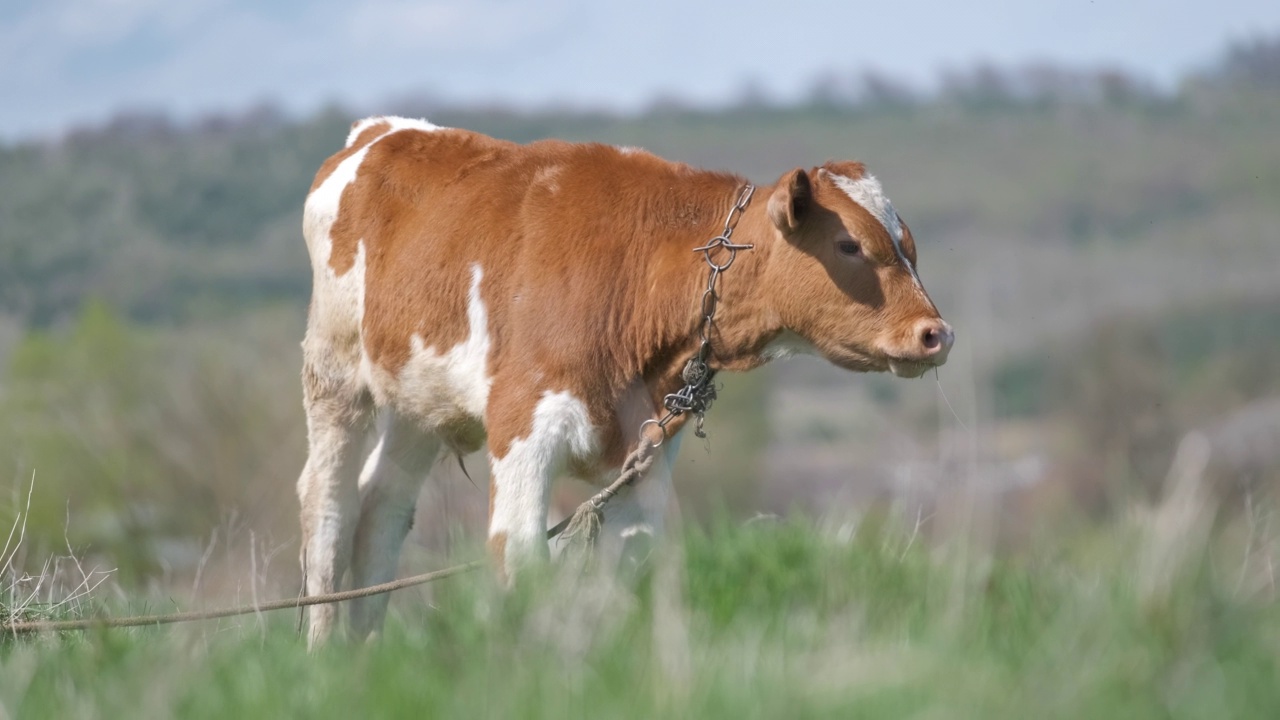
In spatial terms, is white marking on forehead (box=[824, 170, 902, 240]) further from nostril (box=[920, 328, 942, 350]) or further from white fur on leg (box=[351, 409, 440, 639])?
white fur on leg (box=[351, 409, 440, 639])

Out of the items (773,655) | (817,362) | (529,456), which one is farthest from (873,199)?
(817,362)

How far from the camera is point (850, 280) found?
6.47 metres

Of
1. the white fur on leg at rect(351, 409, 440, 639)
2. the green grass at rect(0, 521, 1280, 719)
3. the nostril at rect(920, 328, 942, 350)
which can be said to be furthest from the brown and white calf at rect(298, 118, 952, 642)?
the green grass at rect(0, 521, 1280, 719)

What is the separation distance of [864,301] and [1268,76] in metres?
119

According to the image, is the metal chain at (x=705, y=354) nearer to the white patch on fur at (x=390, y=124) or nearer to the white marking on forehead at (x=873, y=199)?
the white marking on forehead at (x=873, y=199)

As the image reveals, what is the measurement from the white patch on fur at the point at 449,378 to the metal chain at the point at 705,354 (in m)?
0.80

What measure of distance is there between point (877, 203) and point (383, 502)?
3.23 meters

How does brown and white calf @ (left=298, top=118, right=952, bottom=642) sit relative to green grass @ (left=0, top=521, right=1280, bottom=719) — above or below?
above

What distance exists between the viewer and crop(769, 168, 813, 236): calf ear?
635cm

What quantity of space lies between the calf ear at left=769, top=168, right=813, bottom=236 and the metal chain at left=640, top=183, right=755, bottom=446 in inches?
10.8

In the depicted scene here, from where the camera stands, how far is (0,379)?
147ft

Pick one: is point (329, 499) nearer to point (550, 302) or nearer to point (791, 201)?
point (550, 302)

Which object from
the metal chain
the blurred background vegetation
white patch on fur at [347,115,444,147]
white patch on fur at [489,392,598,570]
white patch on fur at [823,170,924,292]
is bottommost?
the blurred background vegetation

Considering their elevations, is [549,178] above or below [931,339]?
above
